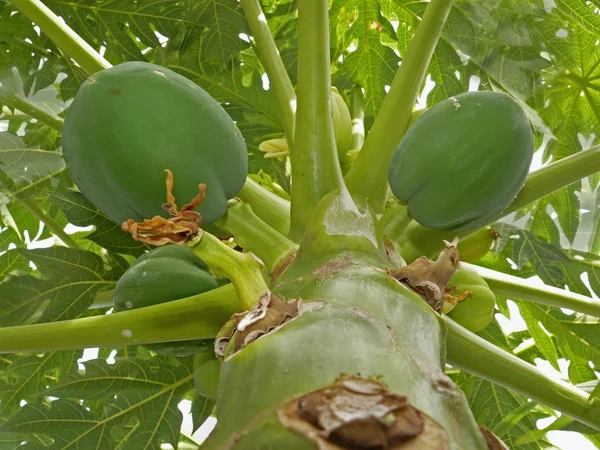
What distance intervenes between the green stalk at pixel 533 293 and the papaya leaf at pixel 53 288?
861mm

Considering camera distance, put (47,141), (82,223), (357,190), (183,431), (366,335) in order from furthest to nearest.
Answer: (183,431), (47,141), (82,223), (357,190), (366,335)

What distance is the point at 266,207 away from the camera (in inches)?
54.8

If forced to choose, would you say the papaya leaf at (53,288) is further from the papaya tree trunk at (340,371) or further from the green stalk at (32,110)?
the papaya tree trunk at (340,371)

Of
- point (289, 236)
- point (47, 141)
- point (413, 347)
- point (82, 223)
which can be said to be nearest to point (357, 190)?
point (289, 236)

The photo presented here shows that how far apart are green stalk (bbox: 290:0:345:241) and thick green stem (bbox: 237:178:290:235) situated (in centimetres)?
9

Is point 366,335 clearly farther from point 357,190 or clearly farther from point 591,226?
point 591,226

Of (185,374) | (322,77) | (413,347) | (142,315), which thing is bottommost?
(185,374)

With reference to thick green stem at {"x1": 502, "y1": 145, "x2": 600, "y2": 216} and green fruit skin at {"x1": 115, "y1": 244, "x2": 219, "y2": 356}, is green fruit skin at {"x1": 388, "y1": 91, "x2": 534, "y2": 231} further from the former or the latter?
green fruit skin at {"x1": 115, "y1": 244, "x2": 219, "y2": 356}

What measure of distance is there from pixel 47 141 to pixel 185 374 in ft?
2.27

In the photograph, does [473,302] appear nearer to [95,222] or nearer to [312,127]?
[312,127]

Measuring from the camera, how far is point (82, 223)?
1.74m

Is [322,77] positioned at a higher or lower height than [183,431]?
higher

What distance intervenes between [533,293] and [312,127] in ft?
2.15

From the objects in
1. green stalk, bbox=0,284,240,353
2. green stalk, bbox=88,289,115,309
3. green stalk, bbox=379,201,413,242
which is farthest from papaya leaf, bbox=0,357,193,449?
green stalk, bbox=379,201,413,242
